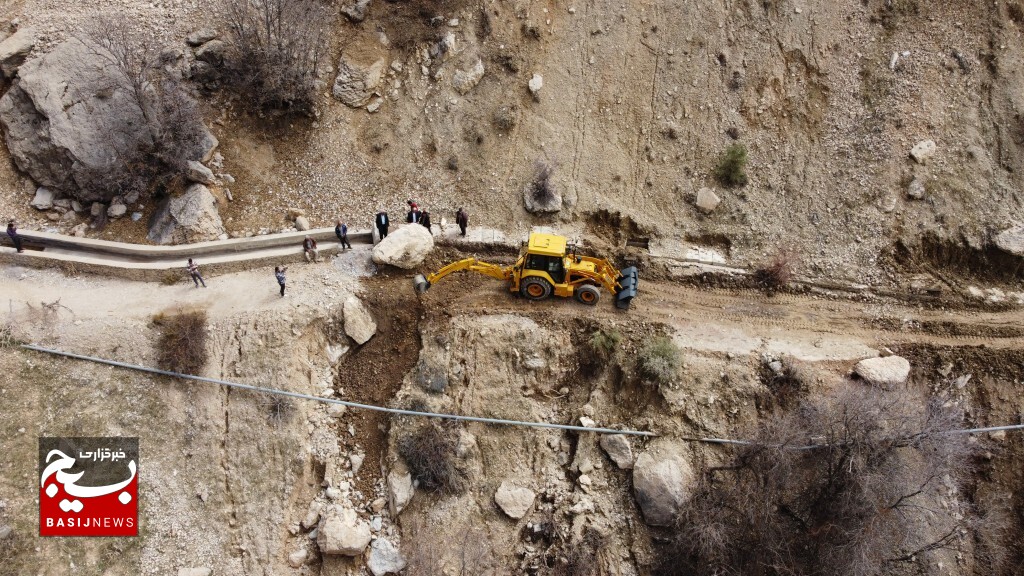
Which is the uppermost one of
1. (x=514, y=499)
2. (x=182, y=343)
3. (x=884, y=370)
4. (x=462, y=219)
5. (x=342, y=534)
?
(x=462, y=219)

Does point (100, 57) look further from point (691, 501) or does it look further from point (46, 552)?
point (691, 501)

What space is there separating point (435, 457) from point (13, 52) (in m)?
17.8

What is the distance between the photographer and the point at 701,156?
60.6ft

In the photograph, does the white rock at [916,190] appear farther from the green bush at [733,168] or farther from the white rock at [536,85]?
the white rock at [536,85]

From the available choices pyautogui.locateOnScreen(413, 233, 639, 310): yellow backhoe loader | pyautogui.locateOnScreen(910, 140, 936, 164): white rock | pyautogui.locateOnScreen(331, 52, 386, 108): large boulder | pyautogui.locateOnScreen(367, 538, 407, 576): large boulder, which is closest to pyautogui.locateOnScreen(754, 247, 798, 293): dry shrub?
pyautogui.locateOnScreen(413, 233, 639, 310): yellow backhoe loader

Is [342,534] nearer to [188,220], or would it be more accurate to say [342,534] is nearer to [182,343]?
[182,343]

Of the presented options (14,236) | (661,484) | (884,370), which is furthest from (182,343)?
(884,370)

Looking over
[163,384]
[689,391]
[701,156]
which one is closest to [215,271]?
[163,384]

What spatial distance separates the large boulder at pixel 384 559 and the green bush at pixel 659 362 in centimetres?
746

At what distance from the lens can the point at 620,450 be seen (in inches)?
563

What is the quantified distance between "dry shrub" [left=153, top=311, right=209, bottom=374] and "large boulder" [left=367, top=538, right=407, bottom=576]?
634 centimetres

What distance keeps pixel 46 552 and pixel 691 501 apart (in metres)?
14.9

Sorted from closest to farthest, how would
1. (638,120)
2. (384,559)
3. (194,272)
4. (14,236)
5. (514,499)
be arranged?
1. (384,559)
2. (514,499)
3. (194,272)
4. (14,236)
5. (638,120)

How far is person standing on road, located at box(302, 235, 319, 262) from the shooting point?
16219 millimetres
